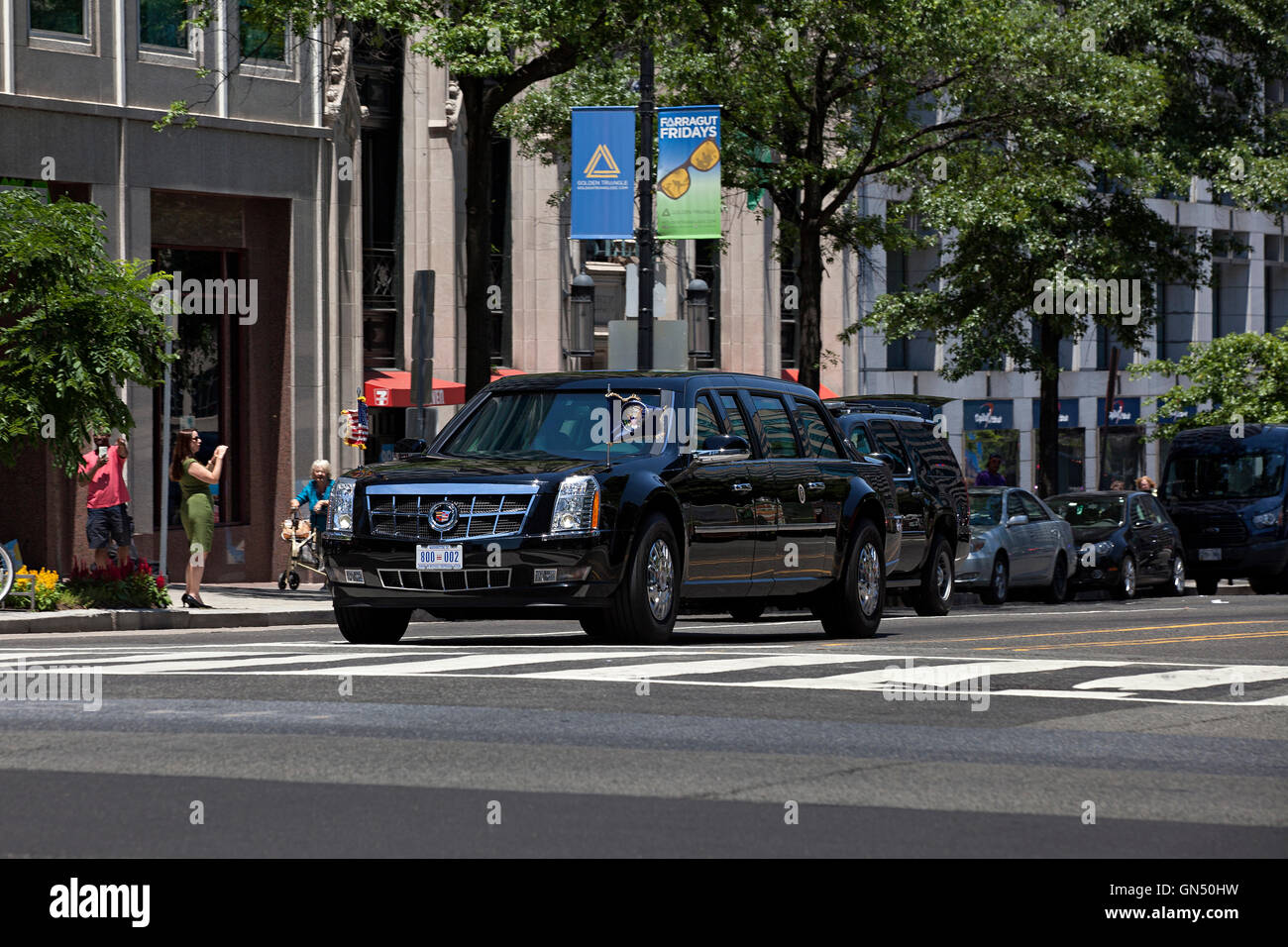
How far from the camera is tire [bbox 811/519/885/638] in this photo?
55.0ft

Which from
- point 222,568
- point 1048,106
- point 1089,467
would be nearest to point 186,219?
point 222,568

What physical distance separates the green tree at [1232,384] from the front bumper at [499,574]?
29.1 metres

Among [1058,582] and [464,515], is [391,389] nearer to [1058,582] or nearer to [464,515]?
[1058,582]

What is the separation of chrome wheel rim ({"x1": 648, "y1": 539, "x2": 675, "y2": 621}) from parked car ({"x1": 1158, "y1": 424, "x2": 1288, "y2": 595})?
21946 mm

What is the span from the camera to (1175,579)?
3422 cm

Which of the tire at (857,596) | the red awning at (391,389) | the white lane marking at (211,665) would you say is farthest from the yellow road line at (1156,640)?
the red awning at (391,389)

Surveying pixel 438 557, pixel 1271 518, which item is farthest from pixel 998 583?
pixel 438 557

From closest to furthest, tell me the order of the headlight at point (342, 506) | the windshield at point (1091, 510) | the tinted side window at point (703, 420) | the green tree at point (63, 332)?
1. the headlight at point (342, 506)
2. the tinted side window at point (703, 420)
3. the green tree at point (63, 332)
4. the windshield at point (1091, 510)

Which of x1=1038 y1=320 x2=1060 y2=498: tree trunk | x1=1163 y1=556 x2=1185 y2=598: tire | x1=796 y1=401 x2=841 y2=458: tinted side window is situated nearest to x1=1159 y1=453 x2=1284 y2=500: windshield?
x1=1163 y1=556 x2=1185 y2=598: tire

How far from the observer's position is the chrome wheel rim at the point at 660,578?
559 inches

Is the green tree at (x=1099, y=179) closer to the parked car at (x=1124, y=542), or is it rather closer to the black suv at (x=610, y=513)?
the parked car at (x=1124, y=542)

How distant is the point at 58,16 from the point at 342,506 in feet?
48.2
